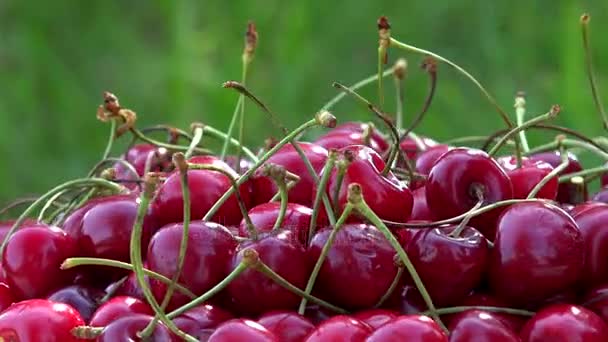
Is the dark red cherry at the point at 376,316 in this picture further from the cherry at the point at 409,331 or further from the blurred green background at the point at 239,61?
the blurred green background at the point at 239,61

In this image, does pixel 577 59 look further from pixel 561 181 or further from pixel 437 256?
pixel 437 256

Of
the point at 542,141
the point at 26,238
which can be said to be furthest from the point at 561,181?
the point at 542,141

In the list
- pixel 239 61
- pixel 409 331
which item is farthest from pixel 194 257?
pixel 239 61

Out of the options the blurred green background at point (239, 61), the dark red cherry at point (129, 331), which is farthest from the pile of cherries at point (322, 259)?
the blurred green background at point (239, 61)

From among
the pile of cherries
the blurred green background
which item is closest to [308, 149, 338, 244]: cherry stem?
the pile of cherries

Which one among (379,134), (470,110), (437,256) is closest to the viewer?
(437,256)

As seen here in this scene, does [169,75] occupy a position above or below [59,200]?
below
